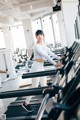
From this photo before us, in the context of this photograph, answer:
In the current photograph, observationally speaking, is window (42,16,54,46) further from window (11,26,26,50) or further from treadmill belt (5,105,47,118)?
treadmill belt (5,105,47,118)

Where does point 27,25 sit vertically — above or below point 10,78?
above

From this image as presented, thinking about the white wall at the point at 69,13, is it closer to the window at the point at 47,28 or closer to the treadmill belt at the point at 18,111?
the treadmill belt at the point at 18,111

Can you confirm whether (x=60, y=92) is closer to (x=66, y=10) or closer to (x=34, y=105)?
(x=34, y=105)

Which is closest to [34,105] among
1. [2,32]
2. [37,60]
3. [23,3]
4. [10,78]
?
[37,60]

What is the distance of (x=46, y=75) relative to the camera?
3.39m

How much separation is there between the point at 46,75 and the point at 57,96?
122 centimetres

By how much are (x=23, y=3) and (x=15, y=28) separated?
29.9 ft

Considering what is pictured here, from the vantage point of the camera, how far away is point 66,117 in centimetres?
132

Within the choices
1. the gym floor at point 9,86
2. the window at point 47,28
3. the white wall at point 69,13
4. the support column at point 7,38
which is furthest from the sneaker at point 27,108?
the support column at point 7,38

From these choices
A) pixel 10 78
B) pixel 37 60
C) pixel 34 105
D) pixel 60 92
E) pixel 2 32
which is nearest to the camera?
pixel 60 92

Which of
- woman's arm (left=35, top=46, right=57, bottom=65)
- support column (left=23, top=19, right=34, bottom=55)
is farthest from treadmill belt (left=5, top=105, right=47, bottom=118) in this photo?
support column (left=23, top=19, right=34, bottom=55)

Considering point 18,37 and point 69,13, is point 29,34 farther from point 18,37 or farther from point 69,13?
point 69,13

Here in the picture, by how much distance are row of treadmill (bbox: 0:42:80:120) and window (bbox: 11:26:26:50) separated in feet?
43.6

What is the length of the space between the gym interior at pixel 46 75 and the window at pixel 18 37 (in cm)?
95
